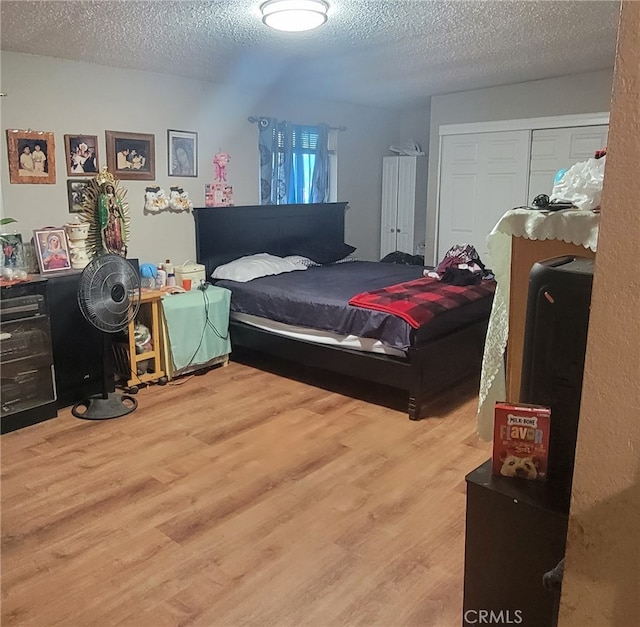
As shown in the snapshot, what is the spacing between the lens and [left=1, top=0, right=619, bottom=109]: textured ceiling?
284cm

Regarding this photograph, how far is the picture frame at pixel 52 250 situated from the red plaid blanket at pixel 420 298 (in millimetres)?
1861

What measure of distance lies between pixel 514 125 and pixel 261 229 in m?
2.45

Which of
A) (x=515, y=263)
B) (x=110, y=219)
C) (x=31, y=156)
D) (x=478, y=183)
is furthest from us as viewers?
(x=478, y=183)

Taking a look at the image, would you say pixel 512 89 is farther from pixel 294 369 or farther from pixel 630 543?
pixel 630 543

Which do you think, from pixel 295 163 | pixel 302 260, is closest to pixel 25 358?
pixel 302 260

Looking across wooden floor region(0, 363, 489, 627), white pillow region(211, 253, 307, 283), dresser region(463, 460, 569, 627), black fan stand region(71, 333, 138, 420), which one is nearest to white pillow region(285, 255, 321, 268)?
white pillow region(211, 253, 307, 283)

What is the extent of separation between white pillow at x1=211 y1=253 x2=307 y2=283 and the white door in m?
1.76

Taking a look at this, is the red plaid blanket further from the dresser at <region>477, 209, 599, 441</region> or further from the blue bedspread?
the dresser at <region>477, 209, 599, 441</region>

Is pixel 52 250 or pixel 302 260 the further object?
pixel 302 260

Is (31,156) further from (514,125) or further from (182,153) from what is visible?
(514,125)

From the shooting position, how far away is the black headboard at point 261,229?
4887 mm

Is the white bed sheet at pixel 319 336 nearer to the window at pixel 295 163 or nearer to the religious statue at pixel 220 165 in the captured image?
the religious statue at pixel 220 165

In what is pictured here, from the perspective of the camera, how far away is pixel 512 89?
17.1 ft

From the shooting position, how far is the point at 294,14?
2.75m
